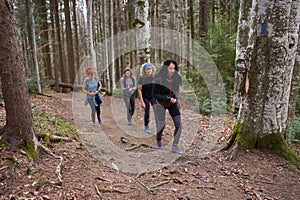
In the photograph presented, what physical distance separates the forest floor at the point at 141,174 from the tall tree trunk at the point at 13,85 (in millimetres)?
294

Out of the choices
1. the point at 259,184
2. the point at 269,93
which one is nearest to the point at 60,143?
the point at 259,184

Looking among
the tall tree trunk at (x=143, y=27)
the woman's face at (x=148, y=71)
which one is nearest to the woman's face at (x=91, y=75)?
the woman's face at (x=148, y=71)

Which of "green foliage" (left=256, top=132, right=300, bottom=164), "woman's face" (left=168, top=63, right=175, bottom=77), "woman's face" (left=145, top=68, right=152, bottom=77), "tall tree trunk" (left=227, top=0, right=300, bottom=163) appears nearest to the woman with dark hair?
"woman's face" (left=168, top=63, right=175, bottom=77)

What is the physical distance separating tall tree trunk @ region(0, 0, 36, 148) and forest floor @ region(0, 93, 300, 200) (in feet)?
0.97

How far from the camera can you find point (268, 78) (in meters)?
4.37

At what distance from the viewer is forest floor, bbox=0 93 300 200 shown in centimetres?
314

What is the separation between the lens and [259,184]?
3.84 metres

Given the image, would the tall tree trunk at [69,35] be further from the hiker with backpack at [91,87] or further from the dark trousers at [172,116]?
the dark trousers at [172,116]

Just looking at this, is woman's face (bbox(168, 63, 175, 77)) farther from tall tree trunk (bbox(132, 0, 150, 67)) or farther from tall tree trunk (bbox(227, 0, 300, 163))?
tall tree trunk (bbox(132, 0, 150, 67))

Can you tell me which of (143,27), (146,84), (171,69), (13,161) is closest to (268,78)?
(171,69)

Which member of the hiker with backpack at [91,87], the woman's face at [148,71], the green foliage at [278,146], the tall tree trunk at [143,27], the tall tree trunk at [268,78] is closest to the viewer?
the tall tree trunk at [268,78]

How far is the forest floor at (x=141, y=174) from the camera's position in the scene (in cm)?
314

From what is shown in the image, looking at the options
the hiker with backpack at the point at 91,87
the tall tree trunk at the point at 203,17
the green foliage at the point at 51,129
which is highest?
the tall tree trunk at the point at 203,17

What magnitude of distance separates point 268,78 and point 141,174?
2933 millimetres
